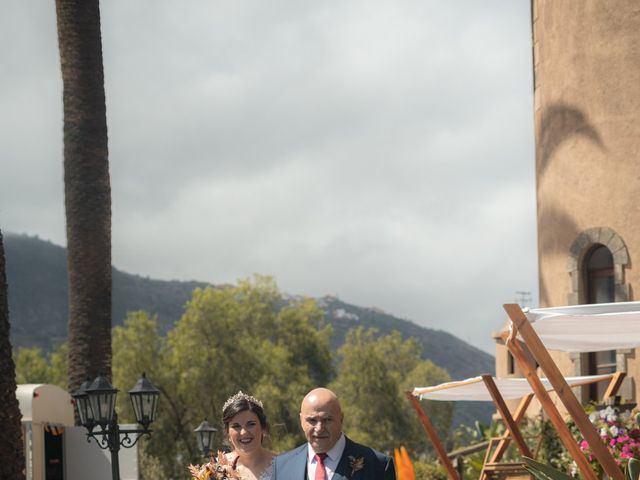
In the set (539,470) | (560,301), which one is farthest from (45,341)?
(539,470)

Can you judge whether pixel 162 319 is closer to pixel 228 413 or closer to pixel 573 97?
pixel 573 97

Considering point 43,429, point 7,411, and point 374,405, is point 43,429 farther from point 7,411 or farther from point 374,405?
point 374,405

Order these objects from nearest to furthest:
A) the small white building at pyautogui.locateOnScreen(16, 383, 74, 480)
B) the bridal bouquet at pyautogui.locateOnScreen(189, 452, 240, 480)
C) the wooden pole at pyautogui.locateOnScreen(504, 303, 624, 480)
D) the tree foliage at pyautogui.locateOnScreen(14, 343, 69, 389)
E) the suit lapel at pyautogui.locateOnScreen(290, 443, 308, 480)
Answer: the suit lapel at pyautogui.locateOnScreen(290, 443, 308, 480) → the bridal bouquet at pyautogui.locateOnScreen(189, 452, 240, 480) → the wooden pole at pyautogui.locateOnScreen(504, 303, 624, 480) → the small white building at pyautogui.locateOnScreen(16, 383, 74, 480) → the tree foliage at pyautogui.locateOnScreen(14, 343, 69, 389)

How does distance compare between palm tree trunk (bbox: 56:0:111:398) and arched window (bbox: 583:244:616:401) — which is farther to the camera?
arched window (bbox: 583:244:616:401)

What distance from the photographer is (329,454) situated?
5496 mm

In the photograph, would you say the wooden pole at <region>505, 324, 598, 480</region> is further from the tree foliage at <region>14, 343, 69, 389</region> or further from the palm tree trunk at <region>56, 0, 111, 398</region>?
the tree foliage at <region>14, 343, 69, 389</region>

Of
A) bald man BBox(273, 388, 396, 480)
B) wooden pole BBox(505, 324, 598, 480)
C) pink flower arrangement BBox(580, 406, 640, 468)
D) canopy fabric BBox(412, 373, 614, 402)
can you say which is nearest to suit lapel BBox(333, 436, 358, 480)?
bald man BBox(273, 388, 396, 480)

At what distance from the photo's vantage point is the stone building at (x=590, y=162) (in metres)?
19.6

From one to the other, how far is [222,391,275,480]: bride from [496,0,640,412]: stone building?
42.5 feet

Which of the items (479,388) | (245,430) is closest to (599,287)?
(479,388)

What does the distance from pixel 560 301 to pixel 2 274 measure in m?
11.6

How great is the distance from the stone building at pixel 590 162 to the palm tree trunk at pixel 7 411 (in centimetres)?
1046

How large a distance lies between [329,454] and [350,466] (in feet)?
0.40

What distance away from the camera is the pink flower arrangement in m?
14.0
